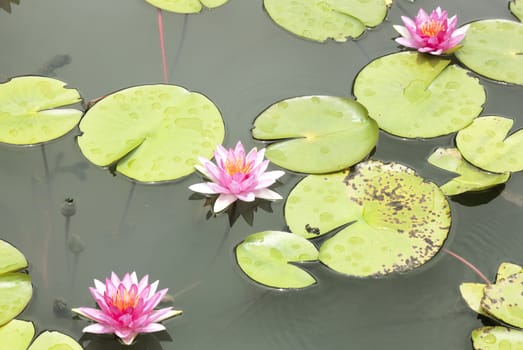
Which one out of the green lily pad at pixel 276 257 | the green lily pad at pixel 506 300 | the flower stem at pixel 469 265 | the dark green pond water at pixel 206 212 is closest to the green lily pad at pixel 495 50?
the dark green pond water at pixel 206 212

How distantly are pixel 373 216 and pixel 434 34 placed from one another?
1.19 m

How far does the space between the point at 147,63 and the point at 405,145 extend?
134 cm

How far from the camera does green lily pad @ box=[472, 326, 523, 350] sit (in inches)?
86.7

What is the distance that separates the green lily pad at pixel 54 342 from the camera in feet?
6.89

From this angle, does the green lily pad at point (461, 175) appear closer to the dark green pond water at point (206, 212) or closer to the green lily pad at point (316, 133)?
the dark green pond water at point (206, 212)

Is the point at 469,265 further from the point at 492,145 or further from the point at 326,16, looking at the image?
the point at 326,16

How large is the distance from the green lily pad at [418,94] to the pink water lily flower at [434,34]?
53 millimetres

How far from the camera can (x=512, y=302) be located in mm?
2299

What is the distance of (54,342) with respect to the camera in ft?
6.94

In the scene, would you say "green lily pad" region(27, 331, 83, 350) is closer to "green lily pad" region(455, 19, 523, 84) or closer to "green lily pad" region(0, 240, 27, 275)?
"green lily pad" region(0, 240, 27, 275)

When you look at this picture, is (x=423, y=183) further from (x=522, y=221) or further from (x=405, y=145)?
(x=522, y=221)

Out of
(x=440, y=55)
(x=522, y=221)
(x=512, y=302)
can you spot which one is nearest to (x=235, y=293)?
(x=512, y=302)

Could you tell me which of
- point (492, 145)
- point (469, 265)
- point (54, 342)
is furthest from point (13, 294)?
point (492, 145)

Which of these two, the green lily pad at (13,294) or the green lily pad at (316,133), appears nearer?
the green lily pad at (13,294)
